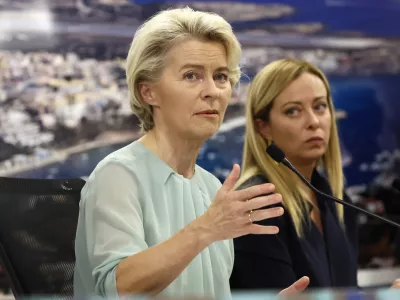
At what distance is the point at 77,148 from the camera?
10.8 ft

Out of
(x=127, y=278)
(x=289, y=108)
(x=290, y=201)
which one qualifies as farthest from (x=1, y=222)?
(x=289, y=108)

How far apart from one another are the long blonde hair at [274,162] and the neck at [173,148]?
501 millimetres

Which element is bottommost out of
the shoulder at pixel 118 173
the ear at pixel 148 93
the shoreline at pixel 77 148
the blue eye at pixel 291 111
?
the shoreline at pixel 77 148

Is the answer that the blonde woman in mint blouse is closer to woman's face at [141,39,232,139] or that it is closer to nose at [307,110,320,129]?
woman's face at [141,39,232,139]

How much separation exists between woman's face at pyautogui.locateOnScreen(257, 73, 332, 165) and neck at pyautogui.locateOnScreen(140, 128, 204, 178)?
2.08ft

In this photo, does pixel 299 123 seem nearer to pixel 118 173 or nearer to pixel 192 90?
pixel 192 90

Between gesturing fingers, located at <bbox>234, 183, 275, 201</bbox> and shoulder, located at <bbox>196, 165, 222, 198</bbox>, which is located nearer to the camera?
gesturing fingers, located at <bbox>234, 183, 275, 201</bbox>

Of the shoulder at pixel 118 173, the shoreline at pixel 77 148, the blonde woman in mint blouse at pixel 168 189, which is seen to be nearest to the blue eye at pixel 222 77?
the blonde woman in mint blouse at pixel 168 189

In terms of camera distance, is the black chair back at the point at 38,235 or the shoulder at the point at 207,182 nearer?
the black chair back at the point at 38,235

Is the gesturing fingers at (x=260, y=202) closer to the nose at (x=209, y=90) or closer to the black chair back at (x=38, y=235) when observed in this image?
the nose at (x=209, y=90)

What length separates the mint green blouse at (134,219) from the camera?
1371mm

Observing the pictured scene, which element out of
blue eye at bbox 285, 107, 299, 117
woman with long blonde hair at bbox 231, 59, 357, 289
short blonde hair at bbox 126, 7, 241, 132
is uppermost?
short blonde hair at bbox 126, 7, 241, 132

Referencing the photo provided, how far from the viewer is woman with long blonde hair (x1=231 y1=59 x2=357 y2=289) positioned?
1977 millimetres

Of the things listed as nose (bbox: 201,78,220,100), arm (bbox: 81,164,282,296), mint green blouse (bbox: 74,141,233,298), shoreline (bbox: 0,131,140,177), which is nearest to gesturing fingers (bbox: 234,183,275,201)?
arm (bbox: 81,164,282,296)
